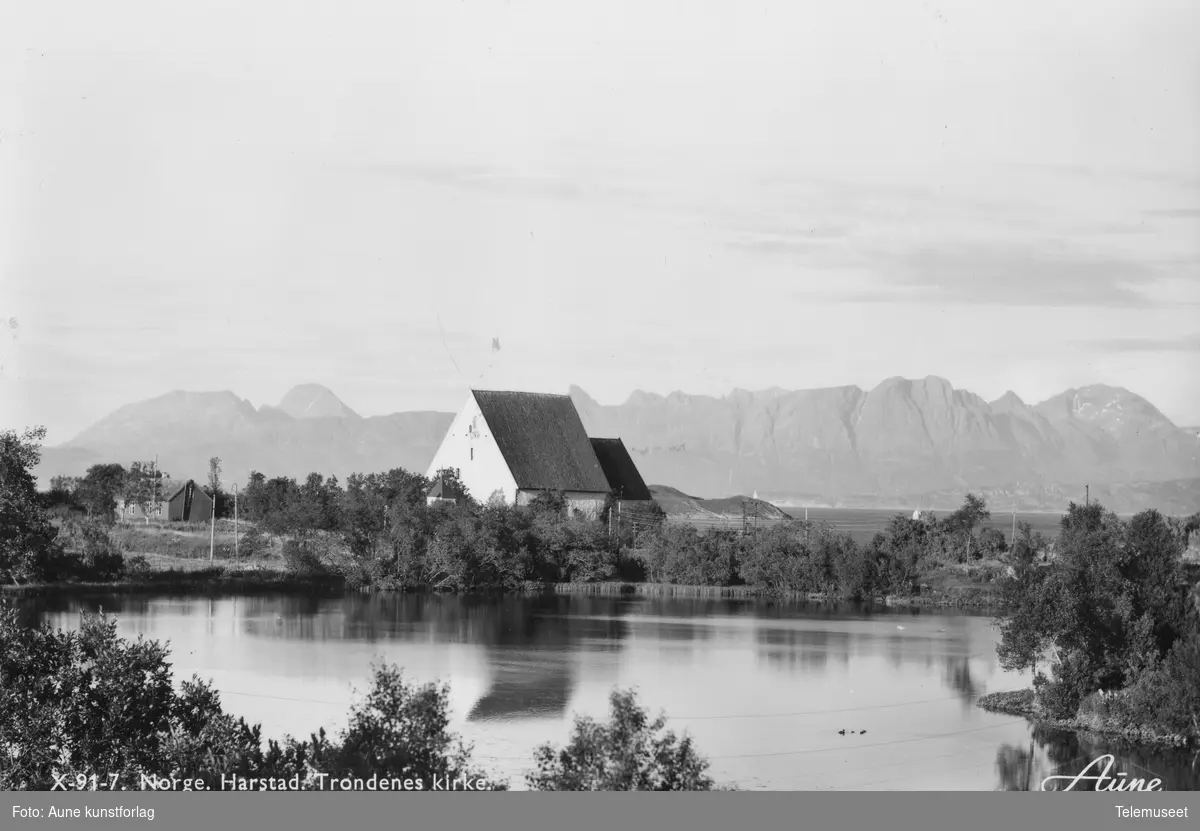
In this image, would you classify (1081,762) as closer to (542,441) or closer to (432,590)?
(432,590)

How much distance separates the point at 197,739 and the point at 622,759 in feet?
14.3

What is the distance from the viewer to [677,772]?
11.8 metres

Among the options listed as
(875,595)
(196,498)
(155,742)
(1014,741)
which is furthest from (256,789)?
(196,498)

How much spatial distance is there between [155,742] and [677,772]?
17.5ft

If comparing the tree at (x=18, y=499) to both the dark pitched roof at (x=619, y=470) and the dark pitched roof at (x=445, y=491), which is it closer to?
the dark pitched roof at (x=445, y=491)

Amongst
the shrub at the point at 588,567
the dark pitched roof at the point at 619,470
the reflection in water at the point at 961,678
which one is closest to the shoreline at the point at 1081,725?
the reflection in water at the point at 961,678

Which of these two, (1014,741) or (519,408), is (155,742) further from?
(519,408)

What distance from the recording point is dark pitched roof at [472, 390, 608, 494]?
1889 inches

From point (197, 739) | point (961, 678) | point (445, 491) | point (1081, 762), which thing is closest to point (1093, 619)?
point (1081, 762)

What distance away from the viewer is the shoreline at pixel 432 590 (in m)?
36.3

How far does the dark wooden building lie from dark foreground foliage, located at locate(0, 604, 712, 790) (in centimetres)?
4053

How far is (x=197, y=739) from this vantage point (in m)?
13.1

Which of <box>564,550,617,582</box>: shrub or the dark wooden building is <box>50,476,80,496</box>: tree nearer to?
the dark wooden building
